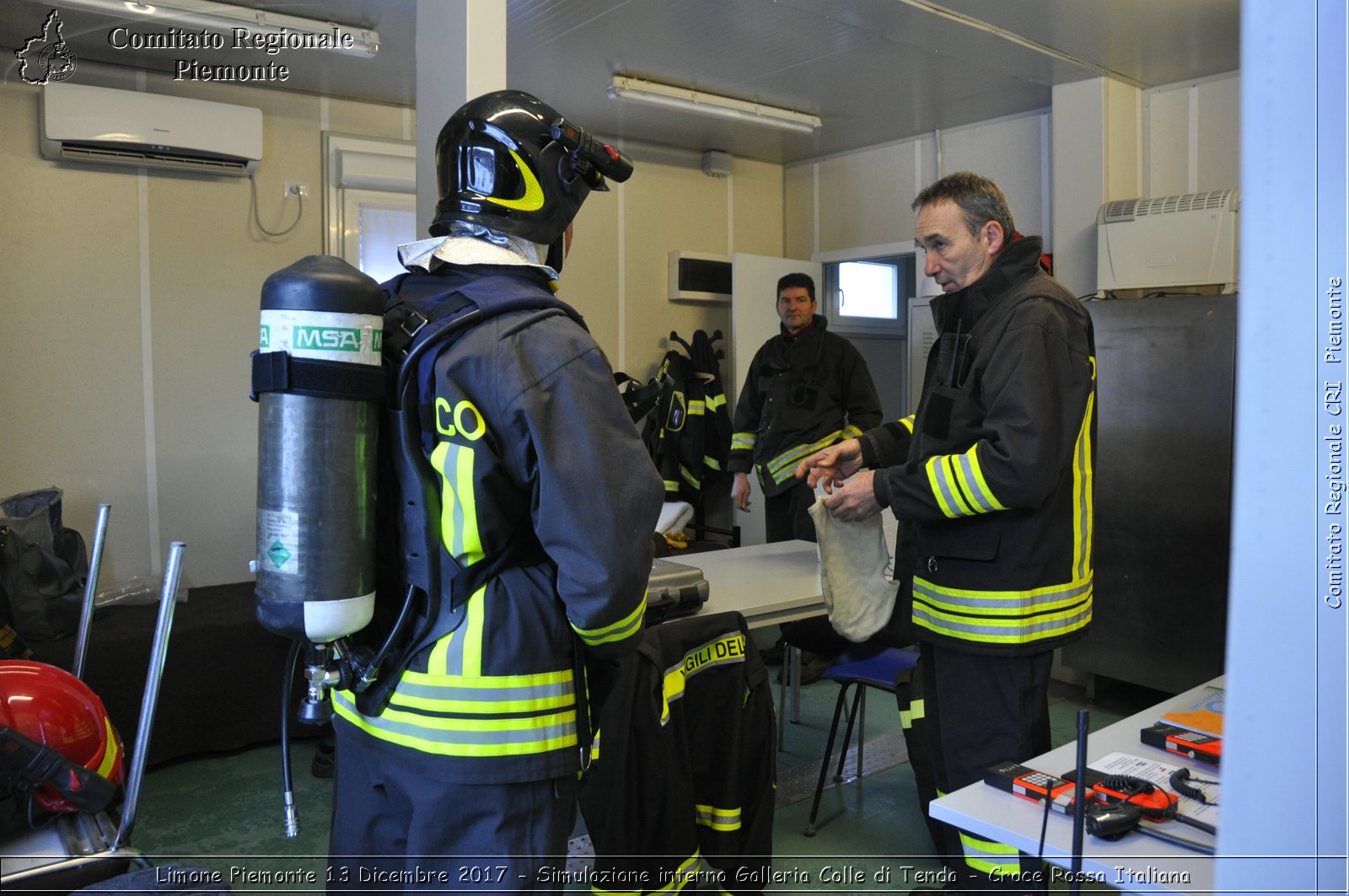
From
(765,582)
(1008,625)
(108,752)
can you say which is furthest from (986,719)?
(108,752)

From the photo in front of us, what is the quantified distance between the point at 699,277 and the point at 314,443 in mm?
5188

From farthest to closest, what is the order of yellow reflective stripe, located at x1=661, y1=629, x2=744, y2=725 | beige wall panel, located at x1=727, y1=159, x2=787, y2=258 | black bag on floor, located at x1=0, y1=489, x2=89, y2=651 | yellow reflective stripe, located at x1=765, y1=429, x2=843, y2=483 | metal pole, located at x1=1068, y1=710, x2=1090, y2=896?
beige wall panel, located at x1=727, y1=159, x2=787, y2=258, yellow reflective stripe, located at x1=765, y1=429, x2=843, y2=483, black bag on floor, located at x1=0, y1=489, x2=89, y2=651, yellow reflective stripe, located at x1=661, y1=629, x2=744, y2=725, metal pole, located at x1=1068, y1=710, x2=1090, y2=896

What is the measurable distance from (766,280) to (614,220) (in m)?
1.02

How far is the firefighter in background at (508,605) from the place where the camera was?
4.37 ft

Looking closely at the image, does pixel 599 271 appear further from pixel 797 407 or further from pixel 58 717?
pixel 58 717

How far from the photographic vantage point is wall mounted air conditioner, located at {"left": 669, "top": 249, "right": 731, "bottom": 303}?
6230 mm

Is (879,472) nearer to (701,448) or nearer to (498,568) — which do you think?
(498,568)

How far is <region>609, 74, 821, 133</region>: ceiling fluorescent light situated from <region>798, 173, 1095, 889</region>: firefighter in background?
2881 mm

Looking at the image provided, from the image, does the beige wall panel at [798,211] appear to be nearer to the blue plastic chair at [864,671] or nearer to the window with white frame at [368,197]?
the window with white frame at [368,197]

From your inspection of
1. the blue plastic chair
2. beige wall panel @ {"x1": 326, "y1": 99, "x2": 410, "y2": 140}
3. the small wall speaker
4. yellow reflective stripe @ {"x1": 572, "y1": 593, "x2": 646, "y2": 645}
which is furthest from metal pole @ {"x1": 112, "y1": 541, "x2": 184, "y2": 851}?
the small wall speaker

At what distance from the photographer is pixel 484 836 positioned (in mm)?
1328

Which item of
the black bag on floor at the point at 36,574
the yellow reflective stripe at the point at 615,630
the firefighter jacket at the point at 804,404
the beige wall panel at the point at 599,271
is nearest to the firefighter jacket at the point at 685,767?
the yellow reflective stripe at the point at 615,630

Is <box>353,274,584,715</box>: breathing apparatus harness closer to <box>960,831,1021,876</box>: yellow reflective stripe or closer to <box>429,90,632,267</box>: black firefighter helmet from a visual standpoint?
<box>429,90,632,267</box>: black firefighter helmet

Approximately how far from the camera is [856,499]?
226 centimetres
